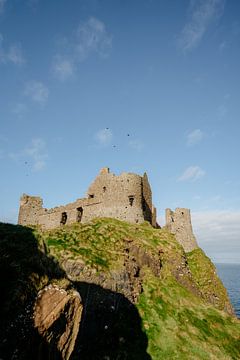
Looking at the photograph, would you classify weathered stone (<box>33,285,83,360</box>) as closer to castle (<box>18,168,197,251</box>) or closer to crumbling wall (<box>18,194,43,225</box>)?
castle (<box>18,168,197,251</box>)

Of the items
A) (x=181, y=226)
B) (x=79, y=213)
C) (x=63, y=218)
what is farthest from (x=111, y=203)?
(x=181, y=226)

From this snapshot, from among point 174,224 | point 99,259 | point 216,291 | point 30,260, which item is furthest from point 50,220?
point 30,260

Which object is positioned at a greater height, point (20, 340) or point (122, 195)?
point (122, 195)

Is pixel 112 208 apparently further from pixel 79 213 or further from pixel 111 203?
pixel 79 213

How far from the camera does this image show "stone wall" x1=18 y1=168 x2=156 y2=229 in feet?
132

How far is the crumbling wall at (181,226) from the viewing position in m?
47.9

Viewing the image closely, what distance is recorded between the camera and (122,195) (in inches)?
1610

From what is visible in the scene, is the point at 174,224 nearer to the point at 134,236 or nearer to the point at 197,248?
the point at 197,248

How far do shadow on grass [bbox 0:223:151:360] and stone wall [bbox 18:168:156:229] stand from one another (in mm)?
20904

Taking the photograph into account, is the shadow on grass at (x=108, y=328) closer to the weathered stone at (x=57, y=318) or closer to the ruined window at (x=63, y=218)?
the weathered stone at (x=57, y=318)

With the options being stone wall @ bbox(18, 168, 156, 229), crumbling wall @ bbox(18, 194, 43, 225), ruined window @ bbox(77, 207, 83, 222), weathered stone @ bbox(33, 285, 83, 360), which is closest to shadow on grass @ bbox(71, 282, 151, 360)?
weathered stone @ bbox(33, 285, 83, 360)

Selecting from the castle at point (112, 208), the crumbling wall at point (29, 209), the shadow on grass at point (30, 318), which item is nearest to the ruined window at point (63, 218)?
the castle at point (112, 208)

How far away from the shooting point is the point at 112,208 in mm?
40625

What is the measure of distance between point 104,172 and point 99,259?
70.1 feet
